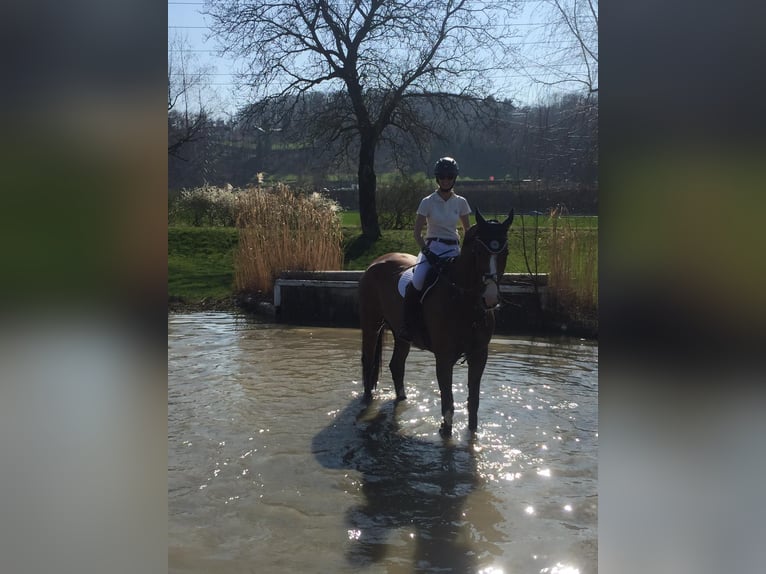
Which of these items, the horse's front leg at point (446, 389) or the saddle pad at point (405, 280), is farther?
the saddle pad at point (405, 280)

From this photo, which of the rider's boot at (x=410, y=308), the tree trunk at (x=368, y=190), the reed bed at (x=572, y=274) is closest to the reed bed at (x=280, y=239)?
the reed bed at (x=572, y=274)

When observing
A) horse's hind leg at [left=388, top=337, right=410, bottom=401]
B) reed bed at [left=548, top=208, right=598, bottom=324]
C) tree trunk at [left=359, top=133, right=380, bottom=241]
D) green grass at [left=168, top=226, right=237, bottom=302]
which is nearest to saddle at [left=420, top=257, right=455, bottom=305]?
horse's hind leg at [left=388, top=337, right=410, bottom=401]

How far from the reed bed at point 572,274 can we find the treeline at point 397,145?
1.65 m

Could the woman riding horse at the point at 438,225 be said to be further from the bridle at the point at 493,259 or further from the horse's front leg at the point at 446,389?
the bridle at the point at 493,259

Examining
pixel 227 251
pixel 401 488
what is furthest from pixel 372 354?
pixel 227 251

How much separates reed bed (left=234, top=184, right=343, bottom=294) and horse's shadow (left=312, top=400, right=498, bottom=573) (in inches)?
246

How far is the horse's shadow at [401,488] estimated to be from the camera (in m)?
3.60
